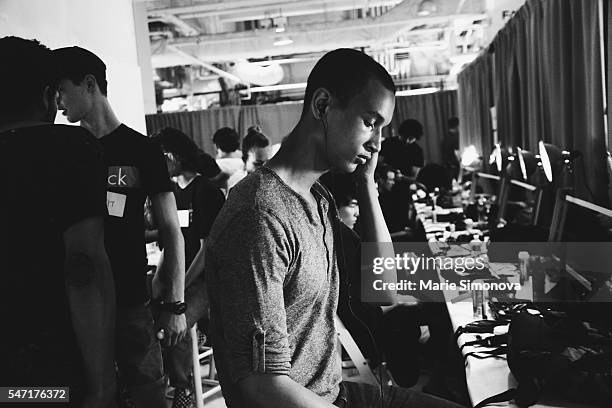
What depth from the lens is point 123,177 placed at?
6.41ft

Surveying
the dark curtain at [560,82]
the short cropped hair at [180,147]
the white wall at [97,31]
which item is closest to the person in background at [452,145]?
the dark curtain at [560,82]

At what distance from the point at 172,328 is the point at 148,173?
504 mm

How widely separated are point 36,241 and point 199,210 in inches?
70.4

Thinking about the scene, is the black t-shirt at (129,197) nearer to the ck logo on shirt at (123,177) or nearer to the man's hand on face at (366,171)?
the ck logo on shirt at (123,177)

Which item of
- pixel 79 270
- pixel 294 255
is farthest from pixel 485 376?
pixel 79 270

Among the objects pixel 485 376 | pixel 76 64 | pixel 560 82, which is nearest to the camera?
pixel 485 376

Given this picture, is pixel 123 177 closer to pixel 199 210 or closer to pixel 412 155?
pixel 199 210

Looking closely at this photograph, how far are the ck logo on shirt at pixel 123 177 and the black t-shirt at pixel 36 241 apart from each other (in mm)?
807

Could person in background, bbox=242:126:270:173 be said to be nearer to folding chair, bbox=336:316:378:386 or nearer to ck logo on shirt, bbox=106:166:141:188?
ck logo on shirt, bbox=106:166:141:188

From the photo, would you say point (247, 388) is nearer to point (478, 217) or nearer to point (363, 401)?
point (363, 401)

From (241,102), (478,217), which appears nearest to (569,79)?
(478,217)

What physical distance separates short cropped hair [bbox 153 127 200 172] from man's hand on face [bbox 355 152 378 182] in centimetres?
184

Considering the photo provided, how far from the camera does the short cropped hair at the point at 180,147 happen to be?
10.4ft

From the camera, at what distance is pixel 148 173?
6.54 feet
